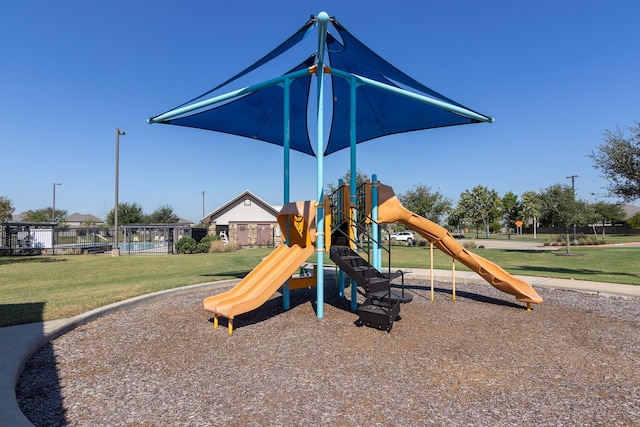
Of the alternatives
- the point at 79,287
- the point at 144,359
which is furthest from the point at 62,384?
the point at 79,287

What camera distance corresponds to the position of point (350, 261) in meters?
7.15

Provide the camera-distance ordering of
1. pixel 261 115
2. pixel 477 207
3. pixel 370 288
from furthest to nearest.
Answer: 1. pixel 477 207
2. pixel 261 115
3. pixel 370 288

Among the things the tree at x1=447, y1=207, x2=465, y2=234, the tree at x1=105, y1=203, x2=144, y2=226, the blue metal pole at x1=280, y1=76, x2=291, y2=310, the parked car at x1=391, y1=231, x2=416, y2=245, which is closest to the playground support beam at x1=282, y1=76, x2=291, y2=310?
the blue metal pole at x1=280, y1=76, x2=291, y2=310

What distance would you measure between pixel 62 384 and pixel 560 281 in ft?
42.0

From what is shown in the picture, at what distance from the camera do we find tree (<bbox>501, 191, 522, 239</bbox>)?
74812 millimetres

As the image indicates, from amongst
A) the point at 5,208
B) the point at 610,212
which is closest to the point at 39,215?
the point at 5,208

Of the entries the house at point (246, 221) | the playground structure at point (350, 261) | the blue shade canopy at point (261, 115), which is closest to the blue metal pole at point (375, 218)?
the playground structure at point (350, 261)

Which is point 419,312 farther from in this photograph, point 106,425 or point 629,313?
point 106,425

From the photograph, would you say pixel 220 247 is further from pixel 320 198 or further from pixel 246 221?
pixel 320 198

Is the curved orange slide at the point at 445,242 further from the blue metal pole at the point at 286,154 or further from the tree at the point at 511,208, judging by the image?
the tree at the point at 511,208

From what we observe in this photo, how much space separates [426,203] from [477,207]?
90.1ft

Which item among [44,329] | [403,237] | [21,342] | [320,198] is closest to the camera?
[21,342]

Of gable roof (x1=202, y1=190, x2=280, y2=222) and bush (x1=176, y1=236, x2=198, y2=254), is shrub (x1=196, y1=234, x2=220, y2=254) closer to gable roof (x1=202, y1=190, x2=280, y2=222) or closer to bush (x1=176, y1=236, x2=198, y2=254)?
bush (x1=176, y1=236, x2=198, y2=254)

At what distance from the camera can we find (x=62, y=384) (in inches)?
165
